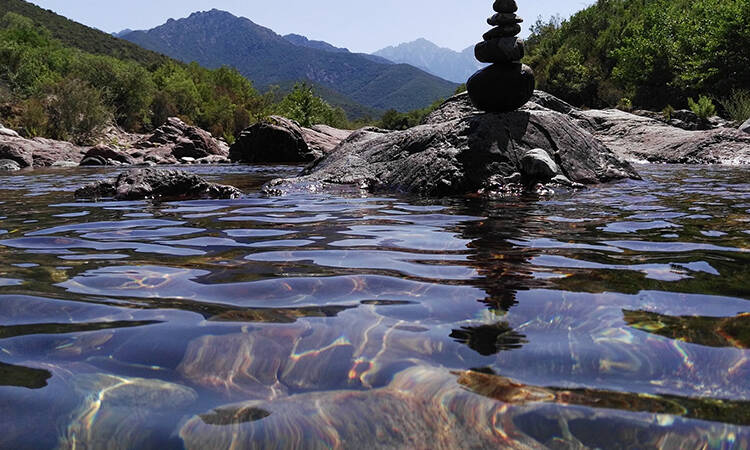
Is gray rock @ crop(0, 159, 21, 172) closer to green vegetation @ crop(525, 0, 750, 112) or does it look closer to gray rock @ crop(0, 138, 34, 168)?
gray rock @ crop(0, 138, 34, 168)

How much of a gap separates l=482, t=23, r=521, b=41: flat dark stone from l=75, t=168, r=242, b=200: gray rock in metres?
4.98

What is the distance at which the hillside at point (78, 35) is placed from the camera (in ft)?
294

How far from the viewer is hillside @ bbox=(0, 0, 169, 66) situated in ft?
294

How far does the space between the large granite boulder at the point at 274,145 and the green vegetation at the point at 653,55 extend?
2003 centimetres

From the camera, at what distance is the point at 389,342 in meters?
1.72

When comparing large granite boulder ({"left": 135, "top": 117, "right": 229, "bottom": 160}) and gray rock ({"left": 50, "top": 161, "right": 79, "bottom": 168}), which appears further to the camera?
large granite boulder ({"left": 135, "top": 117, "right": 229, "bottom": 160})

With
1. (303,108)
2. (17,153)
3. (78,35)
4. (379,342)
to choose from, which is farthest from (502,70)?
(78,35)

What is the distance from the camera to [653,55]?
3284 cm

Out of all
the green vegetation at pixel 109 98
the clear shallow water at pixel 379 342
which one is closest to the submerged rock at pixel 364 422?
the clear shallow water at pixel 379 342

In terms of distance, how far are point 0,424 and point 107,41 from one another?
372 feet

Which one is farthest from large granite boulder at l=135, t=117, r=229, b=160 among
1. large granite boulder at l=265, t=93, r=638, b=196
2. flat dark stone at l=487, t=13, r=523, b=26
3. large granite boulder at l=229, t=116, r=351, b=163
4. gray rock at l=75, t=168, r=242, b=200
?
flat dark stone at l=487, t=13, r=523, b=26

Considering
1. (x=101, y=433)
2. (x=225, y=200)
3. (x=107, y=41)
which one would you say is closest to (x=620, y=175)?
(x=225, y=200)

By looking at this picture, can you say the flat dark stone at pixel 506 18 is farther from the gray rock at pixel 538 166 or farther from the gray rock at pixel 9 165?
the gray rock at pixel 9 165

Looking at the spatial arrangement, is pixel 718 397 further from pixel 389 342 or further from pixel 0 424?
pixel 0 424
